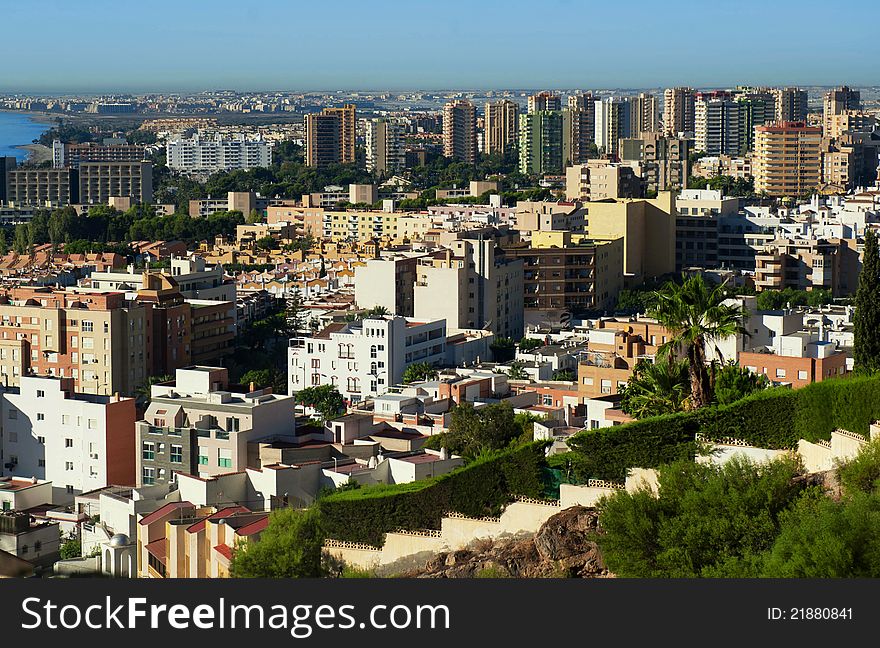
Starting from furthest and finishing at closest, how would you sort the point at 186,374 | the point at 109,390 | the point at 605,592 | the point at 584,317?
the point at 584,317 → the point at 109,390 → the point at 186,374 → the point at 605,592

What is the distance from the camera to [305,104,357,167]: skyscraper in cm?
5897

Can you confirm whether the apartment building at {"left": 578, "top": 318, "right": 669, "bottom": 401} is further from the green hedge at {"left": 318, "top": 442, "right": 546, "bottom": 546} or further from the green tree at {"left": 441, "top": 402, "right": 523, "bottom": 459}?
the green hedge at {"left": 318, "top": 442, "right": 546, "bottom": 546}

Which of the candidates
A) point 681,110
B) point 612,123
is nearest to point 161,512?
point 612,123

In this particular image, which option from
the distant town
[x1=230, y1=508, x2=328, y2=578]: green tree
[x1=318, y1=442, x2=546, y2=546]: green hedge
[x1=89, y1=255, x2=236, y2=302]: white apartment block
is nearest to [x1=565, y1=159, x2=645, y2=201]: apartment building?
the distant town

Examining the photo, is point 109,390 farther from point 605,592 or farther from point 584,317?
point 605,592

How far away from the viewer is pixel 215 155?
6550cm

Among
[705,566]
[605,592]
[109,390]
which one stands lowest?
[109,390]

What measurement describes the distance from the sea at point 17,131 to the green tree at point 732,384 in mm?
77207

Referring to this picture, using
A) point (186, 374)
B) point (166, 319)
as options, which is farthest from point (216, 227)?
point (186, 374)

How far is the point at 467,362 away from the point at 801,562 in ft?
44.4

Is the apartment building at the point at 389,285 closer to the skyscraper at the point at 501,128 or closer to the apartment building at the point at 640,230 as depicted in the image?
the apartment building at the point at 640,230

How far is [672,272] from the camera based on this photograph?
2803 cm

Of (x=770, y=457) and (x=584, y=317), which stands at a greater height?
(x=770, y=457)

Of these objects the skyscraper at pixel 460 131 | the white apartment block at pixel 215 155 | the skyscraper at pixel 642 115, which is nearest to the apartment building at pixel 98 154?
the white apartment block at pixel 215 155
